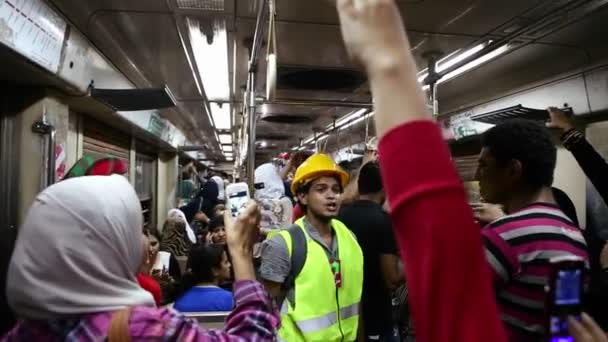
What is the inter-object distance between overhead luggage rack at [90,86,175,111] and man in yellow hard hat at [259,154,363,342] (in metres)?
1.41

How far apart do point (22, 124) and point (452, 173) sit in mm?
2675

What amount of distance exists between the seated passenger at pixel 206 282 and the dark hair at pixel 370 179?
1.10m

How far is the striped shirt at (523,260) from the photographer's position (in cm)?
94

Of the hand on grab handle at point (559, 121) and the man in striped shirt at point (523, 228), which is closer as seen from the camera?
the man in striped shirt at point (523, 228)

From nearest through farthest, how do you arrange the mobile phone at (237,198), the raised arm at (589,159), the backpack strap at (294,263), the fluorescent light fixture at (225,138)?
1. the mobile phone at (237,198)
2. the raised arm at (589,159)
3. the backpack strap at (294,263)
4. the fluorescent light fixture at (225,138)

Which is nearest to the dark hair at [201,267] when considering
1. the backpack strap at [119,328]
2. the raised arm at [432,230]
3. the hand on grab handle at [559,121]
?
the backpack strap at [119,328]

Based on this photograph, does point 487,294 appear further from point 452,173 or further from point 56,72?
point 56,72

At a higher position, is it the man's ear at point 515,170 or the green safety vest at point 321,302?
the man's ear at point 515,170

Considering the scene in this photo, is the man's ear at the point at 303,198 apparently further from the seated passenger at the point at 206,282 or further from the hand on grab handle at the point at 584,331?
the hand on grab handle at the point at 584,331

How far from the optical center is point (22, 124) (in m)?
2.27

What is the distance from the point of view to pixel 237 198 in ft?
5.04

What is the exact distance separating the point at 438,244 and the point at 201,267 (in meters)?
2.43

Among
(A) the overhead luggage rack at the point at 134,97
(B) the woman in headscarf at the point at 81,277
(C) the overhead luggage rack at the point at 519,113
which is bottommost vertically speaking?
(B) the woman in headscarf at the point at 81,277

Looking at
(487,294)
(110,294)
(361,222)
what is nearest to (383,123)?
(487,294)
